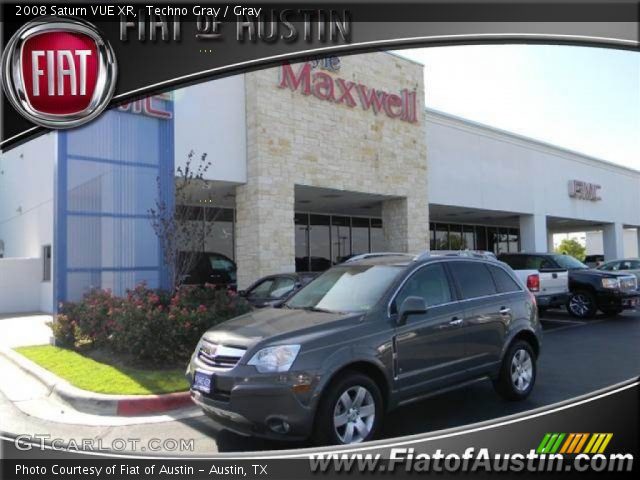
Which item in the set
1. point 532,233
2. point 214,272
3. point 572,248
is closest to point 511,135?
point 532,233

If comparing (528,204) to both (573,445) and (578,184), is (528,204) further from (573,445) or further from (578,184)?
(573,445)

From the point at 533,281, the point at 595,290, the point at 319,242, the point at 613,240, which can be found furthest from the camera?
the point at 613,240

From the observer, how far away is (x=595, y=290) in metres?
13.6

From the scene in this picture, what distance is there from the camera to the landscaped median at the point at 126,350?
642 cm

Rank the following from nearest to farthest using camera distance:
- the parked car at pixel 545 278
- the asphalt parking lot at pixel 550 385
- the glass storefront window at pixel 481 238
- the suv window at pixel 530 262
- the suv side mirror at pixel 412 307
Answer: the suv side mirror at pixel 412 307, the asphalt parking lot at pixel 550 385, the parked car at pixel 545 278, the suv window at pixel 530 262, the glass storefront window at pixel 481 238

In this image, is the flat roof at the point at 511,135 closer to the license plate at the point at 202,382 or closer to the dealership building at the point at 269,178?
the dealership building at the point at 269,178

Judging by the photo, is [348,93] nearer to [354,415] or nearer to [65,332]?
[65,332]

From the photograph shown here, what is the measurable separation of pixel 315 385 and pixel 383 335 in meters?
0.89

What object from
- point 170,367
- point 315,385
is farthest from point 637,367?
point 170,367

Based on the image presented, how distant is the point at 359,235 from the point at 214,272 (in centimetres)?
1014

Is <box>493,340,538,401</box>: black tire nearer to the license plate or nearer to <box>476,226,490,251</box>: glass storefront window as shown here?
the license plate

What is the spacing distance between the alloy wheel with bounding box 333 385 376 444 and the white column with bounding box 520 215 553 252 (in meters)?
22.5

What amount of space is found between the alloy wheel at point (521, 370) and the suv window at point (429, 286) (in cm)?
134

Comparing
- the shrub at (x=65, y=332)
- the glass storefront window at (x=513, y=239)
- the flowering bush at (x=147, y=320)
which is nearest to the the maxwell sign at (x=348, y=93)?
the flowering bush at (x=147, y=320)
